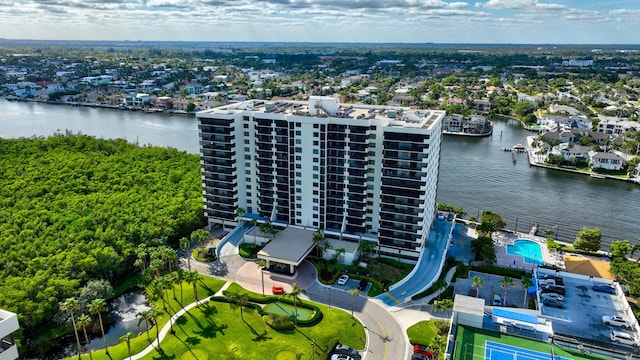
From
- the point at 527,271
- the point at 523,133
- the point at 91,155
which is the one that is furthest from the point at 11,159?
the point at 523,133

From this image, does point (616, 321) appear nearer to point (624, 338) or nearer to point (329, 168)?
point (624, 338)

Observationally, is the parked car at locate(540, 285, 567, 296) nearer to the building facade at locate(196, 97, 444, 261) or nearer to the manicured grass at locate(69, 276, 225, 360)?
the building facade at locate(196, 97, 444, 261)

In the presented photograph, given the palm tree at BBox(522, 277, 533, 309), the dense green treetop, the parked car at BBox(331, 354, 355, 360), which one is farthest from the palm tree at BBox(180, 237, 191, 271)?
the palm tree at BBox(522, 277, 533, 309)

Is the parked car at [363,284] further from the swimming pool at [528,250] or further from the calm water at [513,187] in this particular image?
the calm water at [513,187]

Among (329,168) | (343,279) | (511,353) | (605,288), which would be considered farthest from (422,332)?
(329,168)

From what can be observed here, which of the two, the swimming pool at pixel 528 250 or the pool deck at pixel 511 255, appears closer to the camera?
the pool deck at pixel 511 255

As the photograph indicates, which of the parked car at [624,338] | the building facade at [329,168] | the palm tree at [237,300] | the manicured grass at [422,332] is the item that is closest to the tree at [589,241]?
the building facade at [329,168]

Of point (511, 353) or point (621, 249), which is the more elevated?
point (511, 353)

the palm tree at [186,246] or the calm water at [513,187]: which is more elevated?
the palm tree at [186,246]
